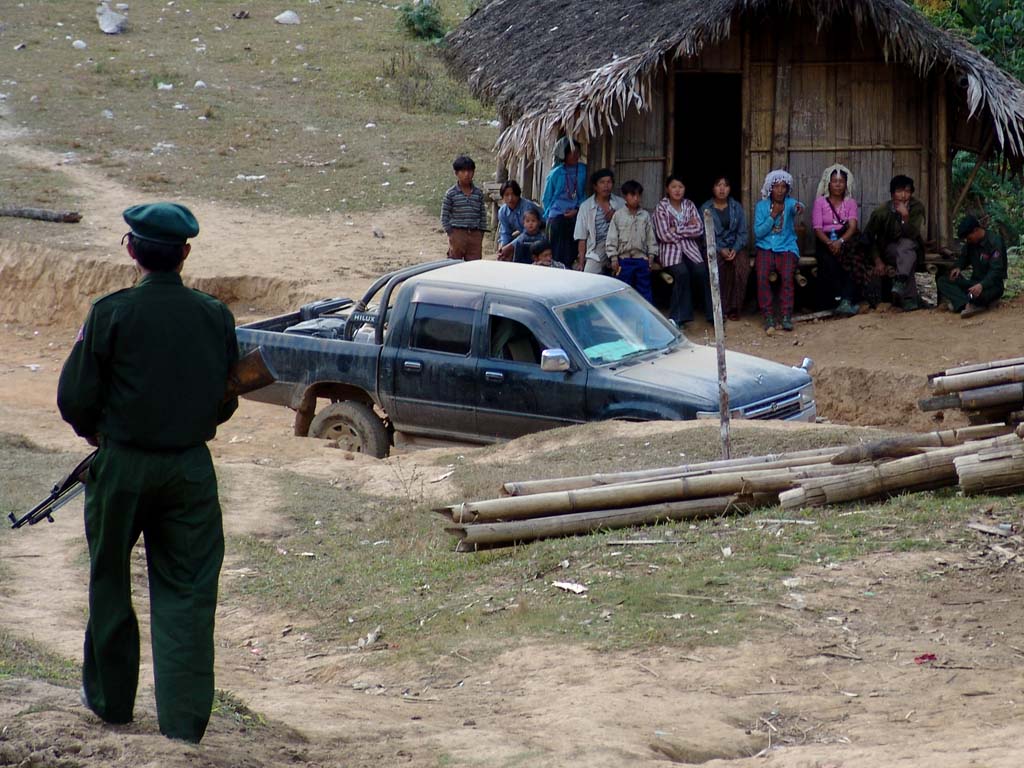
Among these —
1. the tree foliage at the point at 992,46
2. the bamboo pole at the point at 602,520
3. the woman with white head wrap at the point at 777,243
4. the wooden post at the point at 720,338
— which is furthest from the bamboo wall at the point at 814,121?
the bamboo pole at the point at 602,520

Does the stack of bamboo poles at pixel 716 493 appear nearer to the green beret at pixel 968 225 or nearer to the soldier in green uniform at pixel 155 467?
the soldier in green uniform at pixel 155 467

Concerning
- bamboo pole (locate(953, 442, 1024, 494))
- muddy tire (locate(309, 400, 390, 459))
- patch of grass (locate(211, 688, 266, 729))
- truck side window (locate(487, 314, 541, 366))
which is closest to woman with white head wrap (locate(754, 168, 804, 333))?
truck side window (locate(487, 314, 541, 366))

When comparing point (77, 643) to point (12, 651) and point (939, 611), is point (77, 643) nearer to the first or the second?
point (12, 651)

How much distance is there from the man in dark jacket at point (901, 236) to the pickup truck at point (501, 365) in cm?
412

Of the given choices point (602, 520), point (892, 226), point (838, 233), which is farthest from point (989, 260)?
point (602, 520)

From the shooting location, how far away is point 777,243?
566 inches

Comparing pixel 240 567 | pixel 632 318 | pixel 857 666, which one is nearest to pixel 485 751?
pixel 857 666

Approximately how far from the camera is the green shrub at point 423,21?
2681cm

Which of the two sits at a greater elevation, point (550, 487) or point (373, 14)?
point (373, 14)

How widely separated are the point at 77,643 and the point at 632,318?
553 cm

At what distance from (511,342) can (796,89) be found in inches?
248

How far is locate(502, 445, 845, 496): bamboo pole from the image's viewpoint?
7641 mm

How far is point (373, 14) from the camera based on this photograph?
28797 mm

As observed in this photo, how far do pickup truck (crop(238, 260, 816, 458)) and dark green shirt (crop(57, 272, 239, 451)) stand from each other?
216 inches
